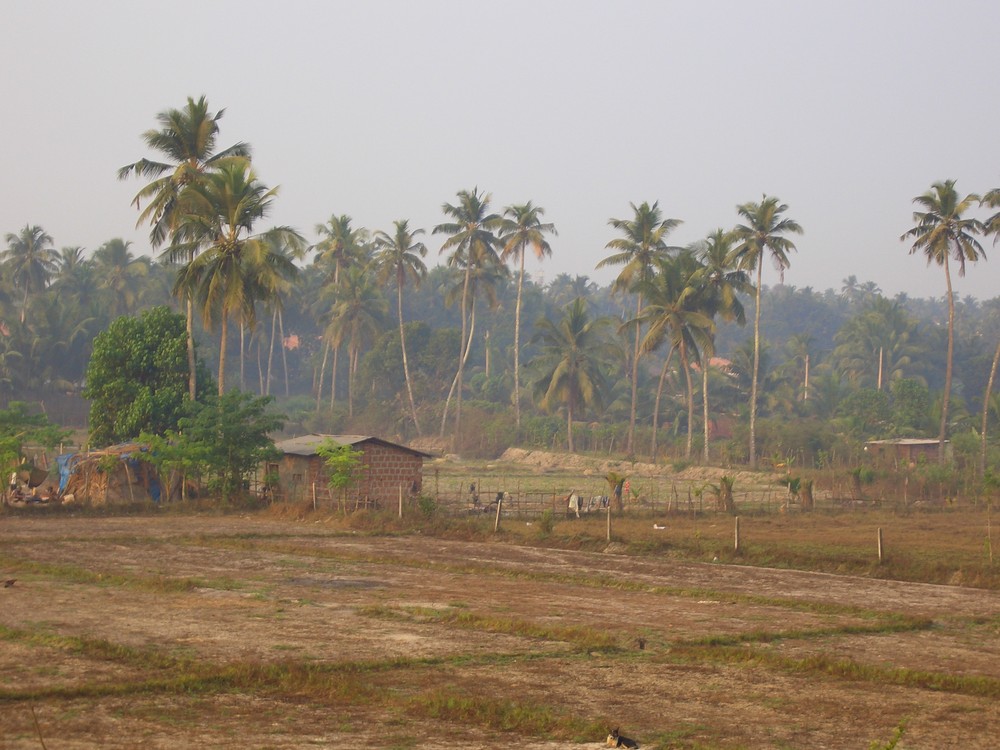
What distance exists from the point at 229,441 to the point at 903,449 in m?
32.3

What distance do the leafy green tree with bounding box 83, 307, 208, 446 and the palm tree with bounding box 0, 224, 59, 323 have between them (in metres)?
45.1

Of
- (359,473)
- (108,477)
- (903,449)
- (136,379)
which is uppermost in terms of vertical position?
(136,379)

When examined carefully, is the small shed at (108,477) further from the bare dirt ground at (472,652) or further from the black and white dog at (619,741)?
the black and white dog at (619,741)

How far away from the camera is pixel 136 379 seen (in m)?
37.4

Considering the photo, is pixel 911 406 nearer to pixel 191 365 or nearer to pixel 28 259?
pixel 191 365

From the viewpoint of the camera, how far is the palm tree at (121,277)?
78.6m

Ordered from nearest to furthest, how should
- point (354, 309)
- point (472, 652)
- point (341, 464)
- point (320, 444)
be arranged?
point (472, 652), point (341, 464), point (320, 444), point (354, 309)

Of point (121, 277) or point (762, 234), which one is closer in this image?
point (762, 234)

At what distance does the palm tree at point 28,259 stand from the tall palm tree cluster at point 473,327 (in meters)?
0.16

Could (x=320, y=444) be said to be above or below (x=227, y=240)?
below

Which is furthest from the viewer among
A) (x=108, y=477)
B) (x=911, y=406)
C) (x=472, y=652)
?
(x=911, y=406)

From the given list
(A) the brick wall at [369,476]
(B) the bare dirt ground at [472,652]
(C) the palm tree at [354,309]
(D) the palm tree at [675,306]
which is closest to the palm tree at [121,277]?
(C) the palm tree at [354,309]

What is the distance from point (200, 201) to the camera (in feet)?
114

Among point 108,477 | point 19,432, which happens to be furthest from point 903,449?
point 19,432
